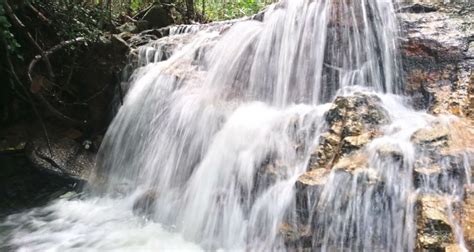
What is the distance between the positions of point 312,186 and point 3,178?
185 inches

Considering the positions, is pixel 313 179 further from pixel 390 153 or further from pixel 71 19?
pixel 71 19

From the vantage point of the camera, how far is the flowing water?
323cm

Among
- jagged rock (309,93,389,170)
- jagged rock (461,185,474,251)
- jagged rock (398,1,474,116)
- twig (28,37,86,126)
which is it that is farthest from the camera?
twig (28,37,86,126)

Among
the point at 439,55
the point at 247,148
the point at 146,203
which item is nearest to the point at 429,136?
the point at 439,55

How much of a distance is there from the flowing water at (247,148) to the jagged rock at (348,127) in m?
0.12

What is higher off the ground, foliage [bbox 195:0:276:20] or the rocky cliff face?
foliage [bbox 195:0:276:20]

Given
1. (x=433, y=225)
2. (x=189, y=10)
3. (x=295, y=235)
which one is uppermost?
(x=189, y=10)

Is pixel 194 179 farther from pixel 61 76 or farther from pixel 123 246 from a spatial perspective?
pixel 61 76

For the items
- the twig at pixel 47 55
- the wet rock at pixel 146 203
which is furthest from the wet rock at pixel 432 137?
the twig at pixel 47 55

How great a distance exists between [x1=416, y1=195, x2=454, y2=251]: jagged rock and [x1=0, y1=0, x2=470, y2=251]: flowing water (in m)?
0.08

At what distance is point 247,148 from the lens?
14.2ft

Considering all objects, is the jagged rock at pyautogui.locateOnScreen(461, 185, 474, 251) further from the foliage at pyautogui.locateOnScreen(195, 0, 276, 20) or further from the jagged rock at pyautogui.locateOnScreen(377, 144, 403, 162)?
the foliage at pyautogui.locateOnScreen(195, 0, 276, 20)

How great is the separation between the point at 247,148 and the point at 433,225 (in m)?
2.00

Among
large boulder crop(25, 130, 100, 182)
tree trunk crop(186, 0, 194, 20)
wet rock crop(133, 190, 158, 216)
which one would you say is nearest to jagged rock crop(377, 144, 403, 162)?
wet rock crop(133, 190, 158, 216)
